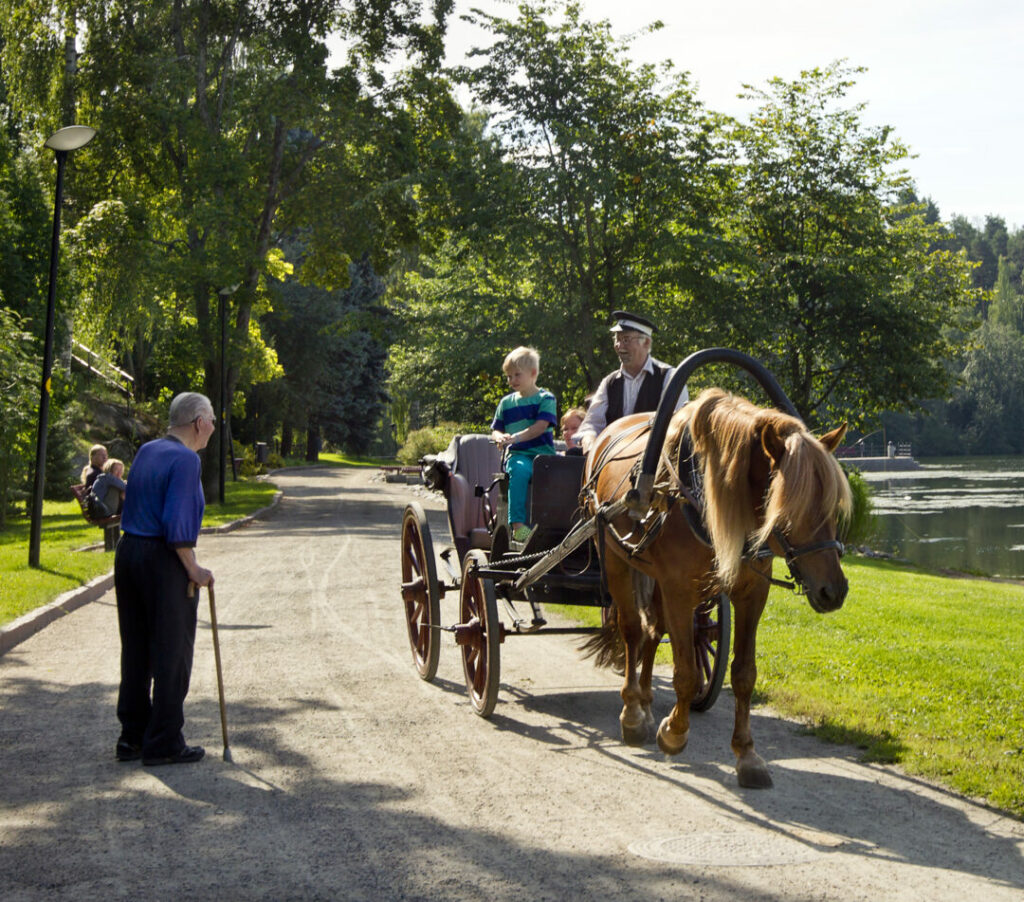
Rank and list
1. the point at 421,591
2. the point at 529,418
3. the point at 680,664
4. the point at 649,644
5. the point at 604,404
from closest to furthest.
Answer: the point at 680,664 < the point at 649,644 < the point at 604,404 < the point at 529,418 < the point at 421,591

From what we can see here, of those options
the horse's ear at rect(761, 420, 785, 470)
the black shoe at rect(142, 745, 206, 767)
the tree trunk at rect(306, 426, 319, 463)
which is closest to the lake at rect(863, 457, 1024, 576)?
the horse's ear at rect(761, 420, 785, 470)

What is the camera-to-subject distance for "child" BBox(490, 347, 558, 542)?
727 centimetres

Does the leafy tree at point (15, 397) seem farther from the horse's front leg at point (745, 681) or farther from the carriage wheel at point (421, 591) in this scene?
the horse's front leg at point (745, 681)

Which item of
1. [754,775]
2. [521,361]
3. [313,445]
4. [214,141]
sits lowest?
[754,775]

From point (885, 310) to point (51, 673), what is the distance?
24322 mm

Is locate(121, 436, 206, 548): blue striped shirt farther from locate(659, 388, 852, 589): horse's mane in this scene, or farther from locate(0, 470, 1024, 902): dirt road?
locate(659, 388, 852, 589): horse's mane

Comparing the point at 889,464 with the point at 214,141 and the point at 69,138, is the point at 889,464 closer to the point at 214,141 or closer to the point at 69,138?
the point at 214,141

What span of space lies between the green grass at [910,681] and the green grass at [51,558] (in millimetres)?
5524

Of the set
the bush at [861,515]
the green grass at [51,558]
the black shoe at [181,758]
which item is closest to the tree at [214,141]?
the green grass at [51,558]

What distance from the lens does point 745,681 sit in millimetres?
5418

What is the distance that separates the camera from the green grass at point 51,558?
1162 centimetres

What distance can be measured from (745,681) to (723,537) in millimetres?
839

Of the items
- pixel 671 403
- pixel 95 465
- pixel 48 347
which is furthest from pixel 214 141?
pixel 671 403

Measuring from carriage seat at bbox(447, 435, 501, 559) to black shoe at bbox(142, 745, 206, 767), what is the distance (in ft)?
8.85
